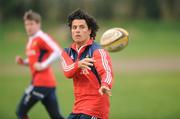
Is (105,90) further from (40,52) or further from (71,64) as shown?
(40,52)

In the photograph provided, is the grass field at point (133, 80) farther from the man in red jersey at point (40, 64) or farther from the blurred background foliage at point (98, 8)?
the man in red jersey at point (40, 64)

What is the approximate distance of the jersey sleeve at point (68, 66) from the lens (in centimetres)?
685

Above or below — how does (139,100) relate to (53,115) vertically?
below

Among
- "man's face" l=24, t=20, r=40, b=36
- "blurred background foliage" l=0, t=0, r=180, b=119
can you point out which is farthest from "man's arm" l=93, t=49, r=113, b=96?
"blurred background foliage" l=0, t=0, r=180, b=119

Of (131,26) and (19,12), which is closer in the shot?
(131,26)

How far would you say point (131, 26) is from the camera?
38.6 metres

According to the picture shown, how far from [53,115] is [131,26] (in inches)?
1152

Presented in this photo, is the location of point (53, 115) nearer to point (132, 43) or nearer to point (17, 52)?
point (17, 52)

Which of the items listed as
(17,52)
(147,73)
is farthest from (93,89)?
(17,52)

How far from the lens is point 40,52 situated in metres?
10.0

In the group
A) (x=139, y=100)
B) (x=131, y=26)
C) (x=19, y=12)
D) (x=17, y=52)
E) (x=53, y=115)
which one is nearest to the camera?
(x=53, y=115)

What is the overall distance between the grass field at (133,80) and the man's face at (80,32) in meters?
5.43

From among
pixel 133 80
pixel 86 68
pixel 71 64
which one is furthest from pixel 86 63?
pixel 133 80

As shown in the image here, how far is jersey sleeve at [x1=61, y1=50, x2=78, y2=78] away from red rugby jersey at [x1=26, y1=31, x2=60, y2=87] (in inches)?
109
